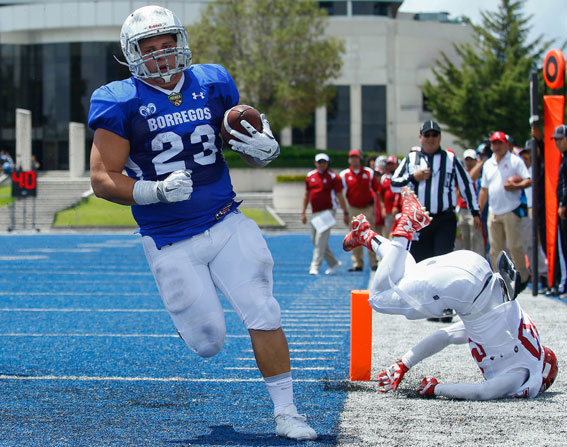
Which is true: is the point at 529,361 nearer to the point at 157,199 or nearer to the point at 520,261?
the point at 157,199

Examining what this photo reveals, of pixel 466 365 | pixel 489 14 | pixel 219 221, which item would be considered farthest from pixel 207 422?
pixel 489 14

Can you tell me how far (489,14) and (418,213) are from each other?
4336 cm

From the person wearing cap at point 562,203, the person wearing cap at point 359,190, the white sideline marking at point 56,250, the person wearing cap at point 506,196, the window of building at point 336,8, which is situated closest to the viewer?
the person wearing cap at point 562,203

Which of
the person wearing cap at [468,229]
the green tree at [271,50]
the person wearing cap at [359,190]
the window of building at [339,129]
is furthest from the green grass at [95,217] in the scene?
the window of building at [339,129]

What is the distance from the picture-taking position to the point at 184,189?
3973 millimetres

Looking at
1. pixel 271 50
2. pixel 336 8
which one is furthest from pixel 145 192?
pixel 336 8

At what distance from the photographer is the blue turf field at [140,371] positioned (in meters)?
4.15

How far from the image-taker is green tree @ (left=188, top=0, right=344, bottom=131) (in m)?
40.4

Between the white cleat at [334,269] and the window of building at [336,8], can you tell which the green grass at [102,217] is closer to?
the white cleat at [334,269]

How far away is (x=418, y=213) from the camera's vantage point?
5.18 metres

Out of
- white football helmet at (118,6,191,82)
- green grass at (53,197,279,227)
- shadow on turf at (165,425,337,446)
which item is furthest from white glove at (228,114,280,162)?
green grass at (53,197,279,227)

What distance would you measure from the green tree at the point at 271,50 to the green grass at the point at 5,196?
10.5 metres

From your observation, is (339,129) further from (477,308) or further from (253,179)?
(477,308)

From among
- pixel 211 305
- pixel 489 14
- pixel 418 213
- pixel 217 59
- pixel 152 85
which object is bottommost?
pixel 211 305
